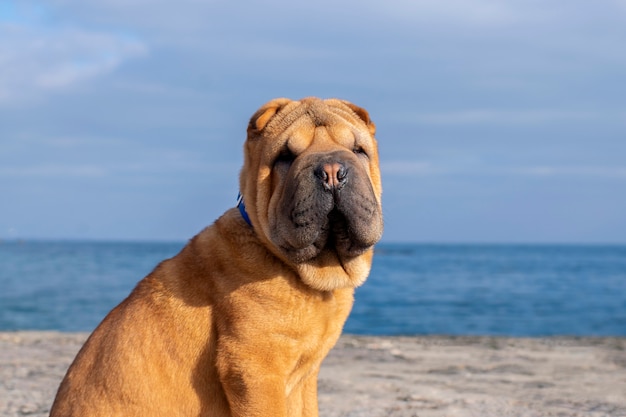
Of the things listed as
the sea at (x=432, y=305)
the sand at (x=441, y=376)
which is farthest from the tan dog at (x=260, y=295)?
the sea at (x=432, y=305)

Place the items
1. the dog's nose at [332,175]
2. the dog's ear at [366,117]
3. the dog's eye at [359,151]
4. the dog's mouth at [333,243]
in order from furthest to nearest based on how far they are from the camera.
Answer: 1. the dog's ear at [366,117]
2. the dog's eye at [359,151]
3. the dog's mouth at [333,243]
4. the dog's nose at [332,175]

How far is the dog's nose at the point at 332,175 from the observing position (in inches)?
156

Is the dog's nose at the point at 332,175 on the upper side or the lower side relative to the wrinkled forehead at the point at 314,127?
lower

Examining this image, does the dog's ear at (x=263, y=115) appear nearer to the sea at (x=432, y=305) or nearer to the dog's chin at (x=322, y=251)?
the dog's chin at (x=322, y=251)

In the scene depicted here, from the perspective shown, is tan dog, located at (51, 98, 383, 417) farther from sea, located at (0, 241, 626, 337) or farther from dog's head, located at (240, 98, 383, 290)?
sea, located at (0, 241, 626, 337)

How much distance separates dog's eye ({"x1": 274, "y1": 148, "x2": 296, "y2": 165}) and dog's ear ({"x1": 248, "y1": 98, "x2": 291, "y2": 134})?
0.22 m

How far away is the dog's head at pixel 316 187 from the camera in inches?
158

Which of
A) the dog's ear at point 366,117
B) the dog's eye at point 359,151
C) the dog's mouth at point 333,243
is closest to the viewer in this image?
the dog's mouth at point 333,243

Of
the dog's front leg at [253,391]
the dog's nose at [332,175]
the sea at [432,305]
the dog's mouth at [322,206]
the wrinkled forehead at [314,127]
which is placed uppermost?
the wrinkled forehead at [314,127]

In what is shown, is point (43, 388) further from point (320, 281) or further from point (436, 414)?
point (320, 281)

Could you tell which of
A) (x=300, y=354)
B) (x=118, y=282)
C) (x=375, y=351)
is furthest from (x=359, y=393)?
(x=118, y=282)

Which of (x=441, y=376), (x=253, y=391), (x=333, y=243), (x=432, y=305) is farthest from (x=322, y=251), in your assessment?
(x=432, y=305)

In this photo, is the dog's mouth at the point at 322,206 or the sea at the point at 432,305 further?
the sea at the point at 432,305

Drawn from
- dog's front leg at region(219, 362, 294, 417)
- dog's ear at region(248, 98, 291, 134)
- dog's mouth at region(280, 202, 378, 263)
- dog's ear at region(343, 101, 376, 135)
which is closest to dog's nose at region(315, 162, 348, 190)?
dog's mouth at region(280, 202, 378, 263)
